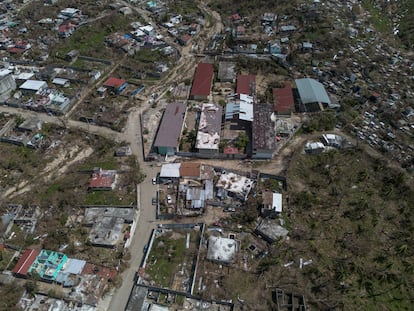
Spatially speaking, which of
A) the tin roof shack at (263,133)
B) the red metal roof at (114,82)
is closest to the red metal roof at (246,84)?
the tin roof shack at (263,133)

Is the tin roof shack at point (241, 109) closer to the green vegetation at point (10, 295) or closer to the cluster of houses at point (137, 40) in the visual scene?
the cluster of houses at point (137, 40)

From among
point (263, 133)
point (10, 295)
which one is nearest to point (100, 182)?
point (10, 295)

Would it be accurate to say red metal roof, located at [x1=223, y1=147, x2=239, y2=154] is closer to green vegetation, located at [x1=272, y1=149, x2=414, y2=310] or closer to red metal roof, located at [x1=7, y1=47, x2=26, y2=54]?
green vegetation, located at [x1=272, y1=149, x2=414, y2=310]

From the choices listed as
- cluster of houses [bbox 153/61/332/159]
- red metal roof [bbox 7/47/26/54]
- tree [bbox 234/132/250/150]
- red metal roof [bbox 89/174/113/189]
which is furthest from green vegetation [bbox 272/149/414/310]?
red metal roof [bbox 7/47/26/54]

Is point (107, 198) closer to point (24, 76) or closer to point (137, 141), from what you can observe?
point (137, 141)

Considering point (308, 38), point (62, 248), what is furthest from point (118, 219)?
point (308, 38)

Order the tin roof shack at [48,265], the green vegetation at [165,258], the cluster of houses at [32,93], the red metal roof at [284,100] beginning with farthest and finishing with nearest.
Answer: the cluster of houses at [32,93] < the red metal roof at [284,100] < the green vegetation at [165,258] < the tin roof shack at [48,265]
